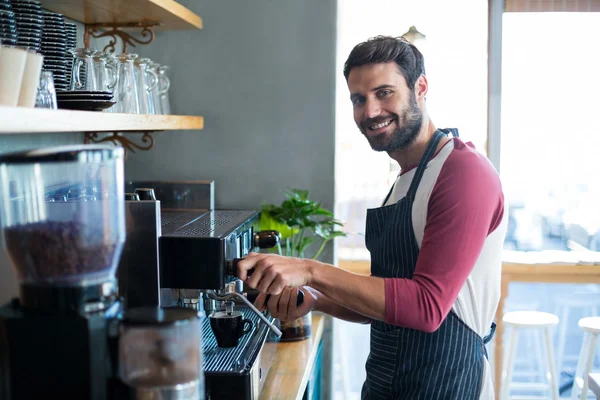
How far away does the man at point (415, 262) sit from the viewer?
143 centimetres

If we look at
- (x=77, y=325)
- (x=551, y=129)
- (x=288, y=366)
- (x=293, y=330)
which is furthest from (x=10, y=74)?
(x=551, y=129)

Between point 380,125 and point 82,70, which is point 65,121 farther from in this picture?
point 380,125

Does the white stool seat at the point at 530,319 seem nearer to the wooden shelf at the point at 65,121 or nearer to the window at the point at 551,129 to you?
the window at the point at 551,129

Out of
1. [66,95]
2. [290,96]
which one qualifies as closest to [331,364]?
[290,96]

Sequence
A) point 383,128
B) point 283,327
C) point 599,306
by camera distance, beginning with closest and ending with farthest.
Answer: point 383,128, point 283,327, point 599,306

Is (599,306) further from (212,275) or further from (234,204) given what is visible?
(212,275)

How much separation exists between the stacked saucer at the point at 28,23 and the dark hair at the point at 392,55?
72 cm

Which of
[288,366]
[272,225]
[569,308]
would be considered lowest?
[569,308]

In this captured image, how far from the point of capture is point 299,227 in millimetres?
2529

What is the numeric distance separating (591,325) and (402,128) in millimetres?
1813

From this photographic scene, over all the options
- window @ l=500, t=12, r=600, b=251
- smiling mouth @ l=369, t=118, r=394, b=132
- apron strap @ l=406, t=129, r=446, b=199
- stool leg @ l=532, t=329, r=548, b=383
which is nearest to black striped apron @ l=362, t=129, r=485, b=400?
apron strap @ l=406, t=129, r=446, b=199

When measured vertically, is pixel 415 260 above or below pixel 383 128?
below

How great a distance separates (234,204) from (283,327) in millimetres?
586

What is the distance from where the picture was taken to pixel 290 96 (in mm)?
2666
